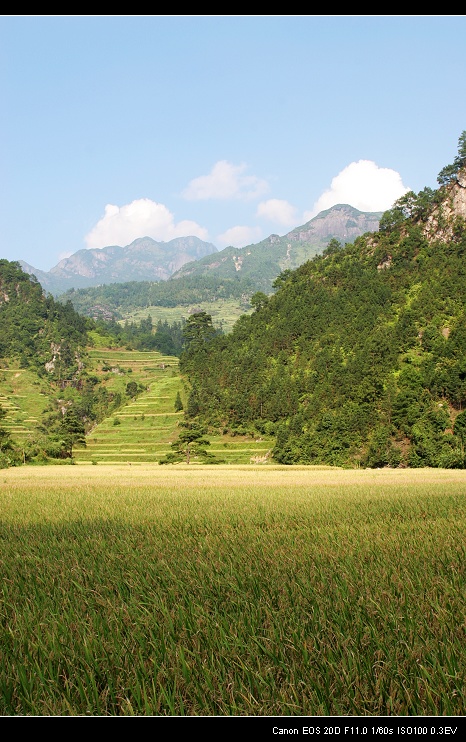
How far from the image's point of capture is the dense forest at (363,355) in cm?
9019

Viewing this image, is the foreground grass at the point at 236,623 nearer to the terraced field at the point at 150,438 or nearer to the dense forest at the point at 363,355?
the dense forest at the point at 363,355

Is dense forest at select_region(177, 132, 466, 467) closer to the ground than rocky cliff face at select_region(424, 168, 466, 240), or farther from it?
closer to the ground

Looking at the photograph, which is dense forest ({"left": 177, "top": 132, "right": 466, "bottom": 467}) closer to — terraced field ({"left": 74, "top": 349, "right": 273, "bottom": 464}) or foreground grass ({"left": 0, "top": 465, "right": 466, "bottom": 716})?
terraced field ({"left": 74, "top": 349, "right": 273, "bottom": 464})

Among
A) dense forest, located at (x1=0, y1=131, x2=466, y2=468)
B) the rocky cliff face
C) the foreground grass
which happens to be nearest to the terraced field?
dense forest, located at (x1=0, y1=131, x2=466, y2=468)

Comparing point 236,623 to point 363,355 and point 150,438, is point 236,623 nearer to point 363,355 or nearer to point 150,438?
point 363,355

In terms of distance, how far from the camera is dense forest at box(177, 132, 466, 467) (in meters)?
90.2

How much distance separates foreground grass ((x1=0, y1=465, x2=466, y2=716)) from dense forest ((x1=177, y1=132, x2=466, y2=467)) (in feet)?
239

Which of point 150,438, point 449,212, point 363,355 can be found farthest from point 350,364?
point 449,212

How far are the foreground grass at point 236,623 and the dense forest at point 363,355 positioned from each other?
239 feet

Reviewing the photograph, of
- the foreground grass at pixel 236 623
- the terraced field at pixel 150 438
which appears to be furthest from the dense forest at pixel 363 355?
the foreground grass at pixel 236 623

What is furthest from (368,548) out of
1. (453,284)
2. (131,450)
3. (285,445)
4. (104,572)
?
(453,284)

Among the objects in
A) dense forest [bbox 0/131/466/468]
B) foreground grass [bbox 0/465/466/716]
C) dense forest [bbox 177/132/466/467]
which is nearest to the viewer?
A: foreground grass [bbox 0/465/466/716]

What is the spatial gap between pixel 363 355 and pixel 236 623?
104615mm
